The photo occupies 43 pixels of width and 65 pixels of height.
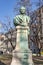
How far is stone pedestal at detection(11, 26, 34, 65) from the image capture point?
11227 millimetres

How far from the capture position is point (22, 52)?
37.0 ft

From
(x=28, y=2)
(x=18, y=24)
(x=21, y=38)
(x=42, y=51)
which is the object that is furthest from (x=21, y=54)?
(x=42, y=51)

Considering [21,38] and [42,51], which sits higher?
[21,38]

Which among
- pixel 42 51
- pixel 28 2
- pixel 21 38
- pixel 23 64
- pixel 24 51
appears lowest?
pixel 42 51

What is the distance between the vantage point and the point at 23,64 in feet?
36.8

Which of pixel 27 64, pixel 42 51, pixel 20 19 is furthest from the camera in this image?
pixel 42 51

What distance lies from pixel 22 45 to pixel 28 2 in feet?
66.9

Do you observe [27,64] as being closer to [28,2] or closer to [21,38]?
[21,38]

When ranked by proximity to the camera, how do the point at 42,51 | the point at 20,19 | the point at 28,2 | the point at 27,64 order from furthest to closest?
the point at 42,51 < the point at 28,2 < the point at 20,19 < the point at 27,64

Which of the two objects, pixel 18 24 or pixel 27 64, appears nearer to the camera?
pixel 27 64

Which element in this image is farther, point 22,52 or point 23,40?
point 23,40

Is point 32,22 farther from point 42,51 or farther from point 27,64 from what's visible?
point 27,64

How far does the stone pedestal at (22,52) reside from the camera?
11.2 m

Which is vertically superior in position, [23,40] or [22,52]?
[23,40]
